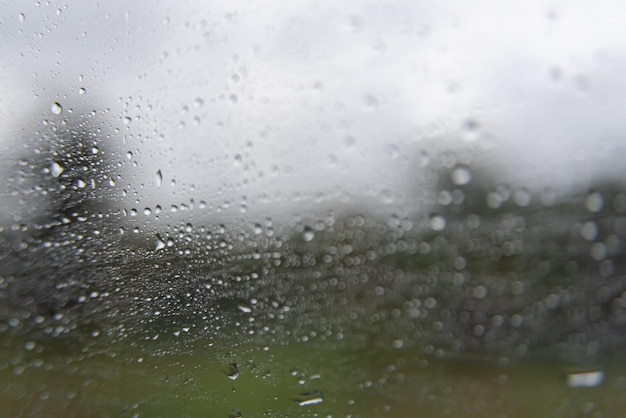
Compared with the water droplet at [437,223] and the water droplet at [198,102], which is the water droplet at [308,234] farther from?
the water droplet at [198,102]

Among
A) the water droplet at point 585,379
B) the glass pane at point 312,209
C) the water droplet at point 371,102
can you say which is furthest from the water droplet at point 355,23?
the water droplet at point 585,379

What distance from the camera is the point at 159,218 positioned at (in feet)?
5.89

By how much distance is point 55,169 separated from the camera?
184 centimetres

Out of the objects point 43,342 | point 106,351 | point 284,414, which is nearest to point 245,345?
point 284,414

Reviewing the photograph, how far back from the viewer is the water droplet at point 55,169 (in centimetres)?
184

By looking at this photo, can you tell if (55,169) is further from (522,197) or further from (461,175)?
(522,197)

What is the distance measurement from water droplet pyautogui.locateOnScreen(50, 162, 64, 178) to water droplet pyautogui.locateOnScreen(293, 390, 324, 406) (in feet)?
A: 3.67

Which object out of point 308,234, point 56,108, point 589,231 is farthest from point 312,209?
point 56,108

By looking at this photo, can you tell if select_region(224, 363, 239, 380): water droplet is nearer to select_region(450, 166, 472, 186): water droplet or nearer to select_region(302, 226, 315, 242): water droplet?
select_region(302, 226, 315, 242): water droplet

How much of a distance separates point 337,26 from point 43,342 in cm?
143

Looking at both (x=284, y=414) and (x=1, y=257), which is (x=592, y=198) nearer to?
(x=284, y=414)

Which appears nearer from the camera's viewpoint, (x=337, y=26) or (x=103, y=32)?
(x=337, y=26)

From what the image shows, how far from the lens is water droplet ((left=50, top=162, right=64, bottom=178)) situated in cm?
184

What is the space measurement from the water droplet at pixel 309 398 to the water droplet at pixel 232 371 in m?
0.21
